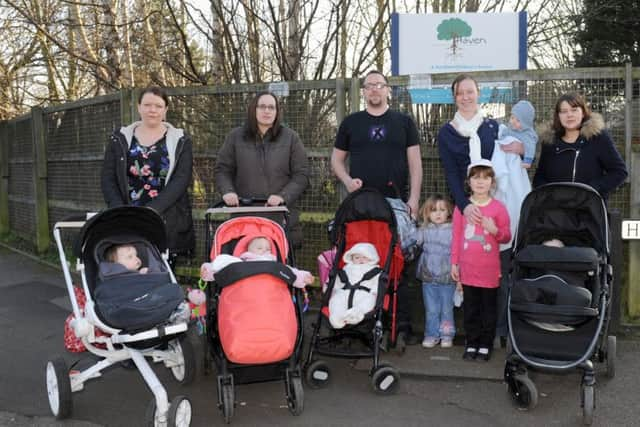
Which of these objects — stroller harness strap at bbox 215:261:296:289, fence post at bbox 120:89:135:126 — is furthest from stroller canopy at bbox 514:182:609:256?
fence post at bbox 120:89:135:126

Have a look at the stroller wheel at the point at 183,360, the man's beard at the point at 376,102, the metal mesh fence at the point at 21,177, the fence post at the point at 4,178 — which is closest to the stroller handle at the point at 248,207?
the stroller wheel at the point at 183,360

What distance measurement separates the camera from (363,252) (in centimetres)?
443

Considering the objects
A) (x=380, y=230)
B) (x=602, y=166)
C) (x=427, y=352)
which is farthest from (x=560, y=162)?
(x=427, y=352)

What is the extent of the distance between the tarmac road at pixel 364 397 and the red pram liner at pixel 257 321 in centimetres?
46

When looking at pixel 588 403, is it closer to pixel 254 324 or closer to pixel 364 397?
pixel 364 397

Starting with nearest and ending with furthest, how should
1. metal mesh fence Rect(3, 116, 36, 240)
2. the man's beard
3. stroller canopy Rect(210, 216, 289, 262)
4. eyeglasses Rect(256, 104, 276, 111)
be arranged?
stroller canopy Rect(210, 216, 289, 262) < eyeglasses Rect(256, 104, 276, 111) < the man's beard < metal mesh fence Rect(3, 116, 36, 240)

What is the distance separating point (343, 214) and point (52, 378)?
2203mm

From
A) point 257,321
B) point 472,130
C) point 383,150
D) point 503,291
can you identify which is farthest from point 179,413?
point 472,130

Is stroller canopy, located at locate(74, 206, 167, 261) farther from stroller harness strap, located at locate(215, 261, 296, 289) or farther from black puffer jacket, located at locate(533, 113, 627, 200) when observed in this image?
black puffer jacket, located at locate(533, 113, 627, 200)

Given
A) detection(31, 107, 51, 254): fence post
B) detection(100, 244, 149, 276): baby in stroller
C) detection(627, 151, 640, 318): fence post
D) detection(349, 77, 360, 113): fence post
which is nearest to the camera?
detection(100, 244, 149, 276): baby in stroller

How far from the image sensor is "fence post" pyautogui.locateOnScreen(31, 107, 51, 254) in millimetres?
8867

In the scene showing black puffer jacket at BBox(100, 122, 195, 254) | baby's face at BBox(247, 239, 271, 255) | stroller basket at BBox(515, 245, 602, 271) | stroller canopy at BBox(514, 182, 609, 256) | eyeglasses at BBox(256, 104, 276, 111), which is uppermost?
eyeglasses at BBox(256, 104, 276, 111)

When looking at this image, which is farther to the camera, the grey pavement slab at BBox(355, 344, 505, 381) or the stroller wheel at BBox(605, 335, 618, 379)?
the grey pavement slab at BBox(355, 344, 505, 381)

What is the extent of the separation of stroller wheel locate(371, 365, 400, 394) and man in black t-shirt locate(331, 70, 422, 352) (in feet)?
2.48
